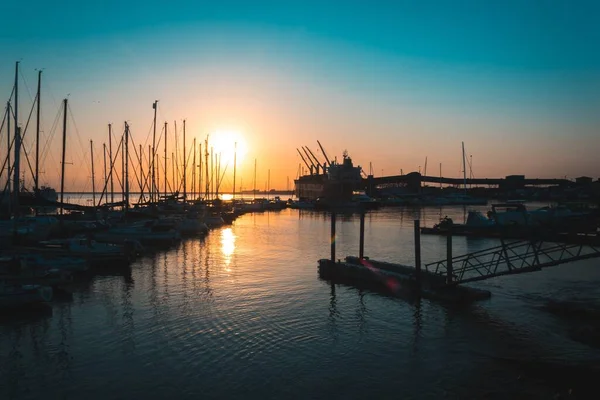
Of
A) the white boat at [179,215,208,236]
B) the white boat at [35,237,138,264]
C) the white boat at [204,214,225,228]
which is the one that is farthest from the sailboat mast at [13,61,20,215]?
the white boat at [204,214,225,228]

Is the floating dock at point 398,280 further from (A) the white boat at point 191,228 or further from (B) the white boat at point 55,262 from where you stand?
(A) the white boat at point 191,228

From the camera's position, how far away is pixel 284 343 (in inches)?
744

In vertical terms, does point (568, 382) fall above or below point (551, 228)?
below

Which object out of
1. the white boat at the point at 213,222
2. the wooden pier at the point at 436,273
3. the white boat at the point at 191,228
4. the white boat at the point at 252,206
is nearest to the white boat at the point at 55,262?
the wooden pier at the point at 436,273

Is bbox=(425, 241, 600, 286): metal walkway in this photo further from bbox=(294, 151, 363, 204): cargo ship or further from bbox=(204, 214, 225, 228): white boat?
bbox=(294, 151, 363, 204): cargo ship

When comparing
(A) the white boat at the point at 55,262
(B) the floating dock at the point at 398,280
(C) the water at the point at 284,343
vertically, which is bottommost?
(C) the water at the point at 284,343

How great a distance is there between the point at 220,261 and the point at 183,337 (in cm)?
2231

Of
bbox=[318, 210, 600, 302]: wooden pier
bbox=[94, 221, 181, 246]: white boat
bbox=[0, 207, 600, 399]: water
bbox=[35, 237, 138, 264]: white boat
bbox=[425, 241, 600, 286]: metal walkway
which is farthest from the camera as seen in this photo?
bbox=[94, 221, 181, 246]: white boat

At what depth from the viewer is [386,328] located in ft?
68.7

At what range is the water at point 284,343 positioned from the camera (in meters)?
14.8

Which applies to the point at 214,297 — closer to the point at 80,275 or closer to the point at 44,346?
the point at 44,346

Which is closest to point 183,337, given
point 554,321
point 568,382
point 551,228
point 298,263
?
point 568,382

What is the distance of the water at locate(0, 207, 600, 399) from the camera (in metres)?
14.8

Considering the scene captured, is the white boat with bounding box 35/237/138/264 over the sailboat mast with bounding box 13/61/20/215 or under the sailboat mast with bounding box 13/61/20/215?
under
